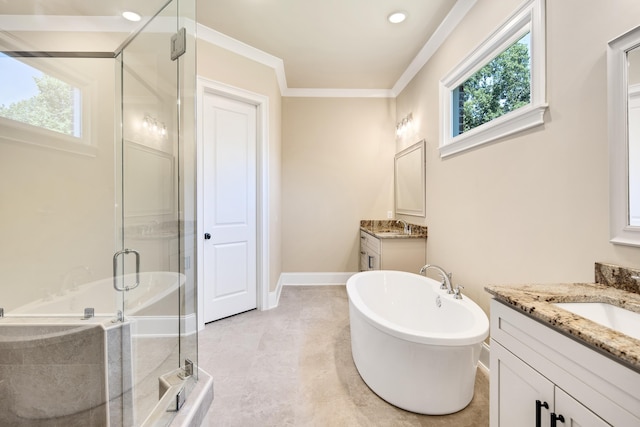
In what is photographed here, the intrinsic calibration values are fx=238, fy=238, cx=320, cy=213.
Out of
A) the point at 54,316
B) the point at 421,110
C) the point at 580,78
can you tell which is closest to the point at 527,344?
the point at 580,78

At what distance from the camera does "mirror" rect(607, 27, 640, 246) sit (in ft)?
3.12

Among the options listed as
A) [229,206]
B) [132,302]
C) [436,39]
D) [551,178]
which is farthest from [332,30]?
[132,302]

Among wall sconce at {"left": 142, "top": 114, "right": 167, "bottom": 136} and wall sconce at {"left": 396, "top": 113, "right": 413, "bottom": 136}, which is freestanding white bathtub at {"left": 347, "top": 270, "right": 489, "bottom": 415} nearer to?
wall sconce at {"left": 142, "top": 114, "right": 167, "bottom": 136}

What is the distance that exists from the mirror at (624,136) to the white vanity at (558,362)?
0.28m

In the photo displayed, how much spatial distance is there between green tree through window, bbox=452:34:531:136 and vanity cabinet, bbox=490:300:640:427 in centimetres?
140

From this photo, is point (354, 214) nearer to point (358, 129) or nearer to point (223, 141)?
point (358, 129)

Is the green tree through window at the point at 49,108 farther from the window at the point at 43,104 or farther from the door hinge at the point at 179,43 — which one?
the door hinge at the point at 179,43

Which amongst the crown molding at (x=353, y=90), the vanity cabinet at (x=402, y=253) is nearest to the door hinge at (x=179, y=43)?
the crown molding at (x=353, y=90)

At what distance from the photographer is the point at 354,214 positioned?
12.0ft

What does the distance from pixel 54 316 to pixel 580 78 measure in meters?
3.15

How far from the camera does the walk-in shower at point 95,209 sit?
1325 millimetres

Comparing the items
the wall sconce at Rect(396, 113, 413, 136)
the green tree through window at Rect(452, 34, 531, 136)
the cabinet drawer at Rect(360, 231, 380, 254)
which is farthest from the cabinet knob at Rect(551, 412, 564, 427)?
the wall sconce at Rect(396, 113, 413, 136)

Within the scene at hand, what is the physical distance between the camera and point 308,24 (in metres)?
2.26

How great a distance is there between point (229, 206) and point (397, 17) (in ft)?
7.97
